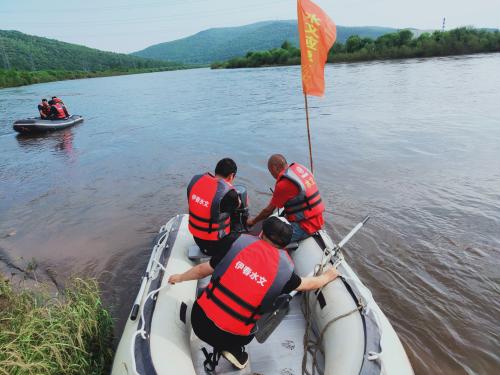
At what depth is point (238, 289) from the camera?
2.33 metres

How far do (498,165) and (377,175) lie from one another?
2.66 m

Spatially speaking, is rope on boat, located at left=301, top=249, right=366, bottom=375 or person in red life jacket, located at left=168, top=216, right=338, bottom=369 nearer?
person in red life jacket, located at left=168, top=216, right=338, bottom=369

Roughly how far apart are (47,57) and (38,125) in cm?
10076

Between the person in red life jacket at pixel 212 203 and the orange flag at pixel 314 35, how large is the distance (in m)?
2.17

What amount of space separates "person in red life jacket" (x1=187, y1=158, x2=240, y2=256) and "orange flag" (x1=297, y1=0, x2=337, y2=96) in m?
2.17

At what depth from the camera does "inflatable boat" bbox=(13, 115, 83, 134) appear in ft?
50.1

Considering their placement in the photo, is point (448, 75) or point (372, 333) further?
point (448, 75)

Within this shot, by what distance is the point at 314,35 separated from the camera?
4941 millimetres

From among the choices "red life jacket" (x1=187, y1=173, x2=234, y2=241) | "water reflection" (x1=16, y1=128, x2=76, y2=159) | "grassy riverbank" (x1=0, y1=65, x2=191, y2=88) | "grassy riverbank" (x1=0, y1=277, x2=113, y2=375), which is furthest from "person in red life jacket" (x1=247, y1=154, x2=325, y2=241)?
"grassy riverbank" (x1=0, y1=65, x2=191, y2=88)

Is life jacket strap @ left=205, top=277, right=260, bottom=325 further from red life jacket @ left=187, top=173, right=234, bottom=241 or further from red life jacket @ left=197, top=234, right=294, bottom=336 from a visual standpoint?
red life jacket @ left=187, top=173, right=234, bottom=241

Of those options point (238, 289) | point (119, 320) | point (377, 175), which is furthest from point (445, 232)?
point (119, 320)

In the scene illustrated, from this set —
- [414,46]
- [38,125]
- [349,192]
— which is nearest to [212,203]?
[349,192]

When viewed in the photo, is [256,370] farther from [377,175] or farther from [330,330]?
[377,175]

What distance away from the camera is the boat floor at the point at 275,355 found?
9.81 feet
